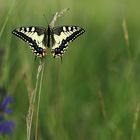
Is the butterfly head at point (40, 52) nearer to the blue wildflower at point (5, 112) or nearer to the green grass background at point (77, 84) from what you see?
the green grass background at point (77, 84)

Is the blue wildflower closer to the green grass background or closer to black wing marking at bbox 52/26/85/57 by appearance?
the green grass background

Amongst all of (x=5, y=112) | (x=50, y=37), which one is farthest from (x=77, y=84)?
(x=50, y=37)

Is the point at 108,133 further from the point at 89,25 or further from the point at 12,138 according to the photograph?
the point at 89,25

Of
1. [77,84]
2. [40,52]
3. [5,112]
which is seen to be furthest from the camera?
[77,84]

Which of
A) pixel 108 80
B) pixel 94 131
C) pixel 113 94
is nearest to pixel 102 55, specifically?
pixel 108 80

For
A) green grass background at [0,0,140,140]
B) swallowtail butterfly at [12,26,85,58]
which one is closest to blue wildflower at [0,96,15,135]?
green grass background at [0,0,140,140]

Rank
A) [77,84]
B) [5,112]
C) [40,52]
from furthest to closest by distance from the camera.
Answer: [77,84]
[5,112]
[40,52]

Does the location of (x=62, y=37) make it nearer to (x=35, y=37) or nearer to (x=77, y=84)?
(x=35, y=37)
